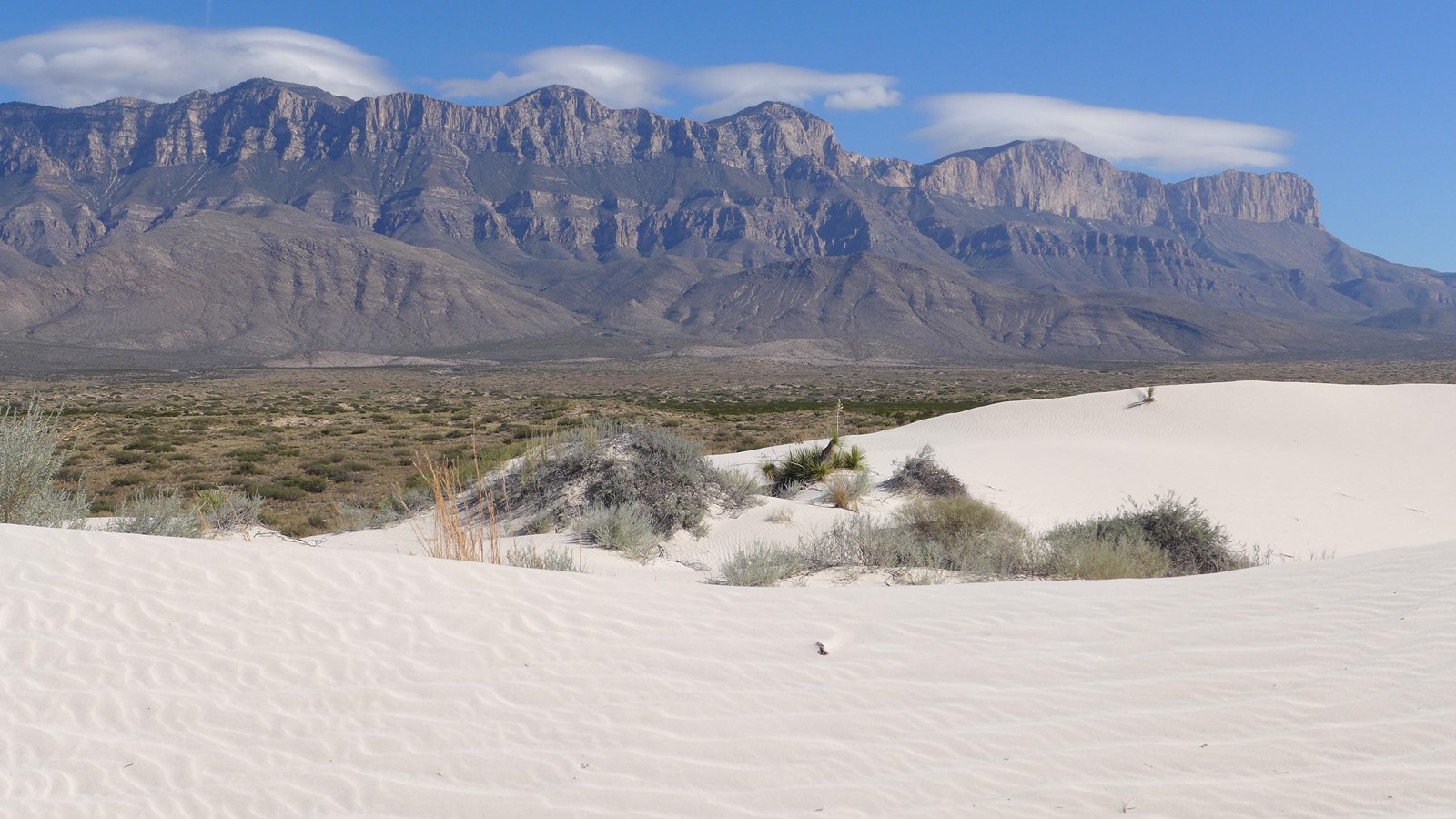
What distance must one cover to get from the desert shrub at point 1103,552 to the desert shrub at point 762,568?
2.23m

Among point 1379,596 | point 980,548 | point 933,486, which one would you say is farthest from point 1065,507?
point 1379,596

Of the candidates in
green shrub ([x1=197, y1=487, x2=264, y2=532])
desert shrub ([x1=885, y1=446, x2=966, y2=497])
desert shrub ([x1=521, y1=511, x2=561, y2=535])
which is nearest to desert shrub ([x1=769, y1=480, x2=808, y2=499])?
desert shrub ([x1=885, y1=446, x2=966, y2=497])

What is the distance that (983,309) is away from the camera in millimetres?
159250

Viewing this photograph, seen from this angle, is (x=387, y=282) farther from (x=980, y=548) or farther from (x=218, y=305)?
(x=980, y=548)

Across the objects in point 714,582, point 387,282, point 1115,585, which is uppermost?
point 387,282

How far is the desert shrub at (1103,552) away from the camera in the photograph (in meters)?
8.11

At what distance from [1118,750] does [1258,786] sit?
0.51m

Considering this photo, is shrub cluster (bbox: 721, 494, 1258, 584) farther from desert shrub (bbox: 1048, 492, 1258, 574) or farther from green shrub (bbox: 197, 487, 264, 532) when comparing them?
green shrub (bbox: 197, 487, 264, 532)

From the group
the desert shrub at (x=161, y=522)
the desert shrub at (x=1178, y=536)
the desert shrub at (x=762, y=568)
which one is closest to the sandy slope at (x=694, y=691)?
the desert shrub at (x=762, y=568)

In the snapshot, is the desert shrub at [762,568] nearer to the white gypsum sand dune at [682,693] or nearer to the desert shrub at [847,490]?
the white gypsum sand dune at [682,693]

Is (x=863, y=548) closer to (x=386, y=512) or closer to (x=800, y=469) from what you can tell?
(x=800, y=469)

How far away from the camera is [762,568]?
797cm

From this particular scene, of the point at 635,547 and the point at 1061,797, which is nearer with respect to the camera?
the point at 1061,797

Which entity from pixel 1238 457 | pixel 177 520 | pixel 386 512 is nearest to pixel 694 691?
pixel 177 520
